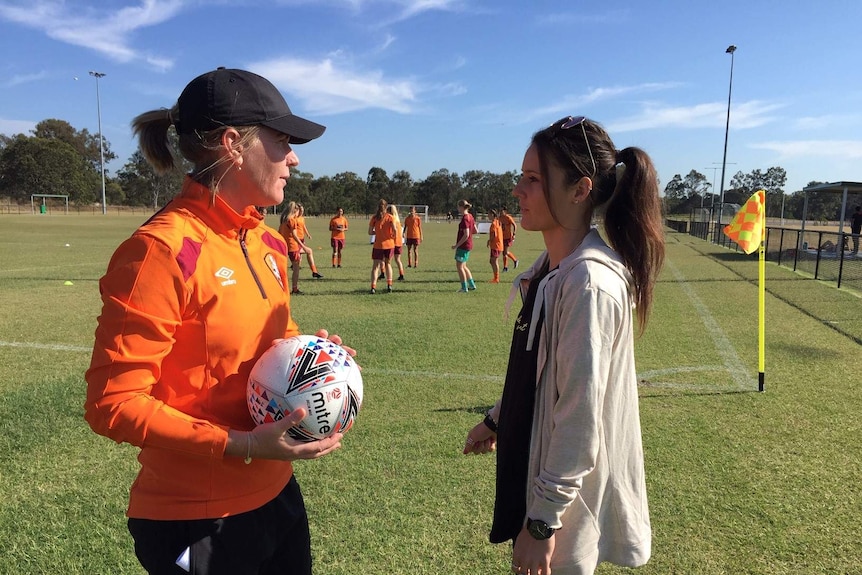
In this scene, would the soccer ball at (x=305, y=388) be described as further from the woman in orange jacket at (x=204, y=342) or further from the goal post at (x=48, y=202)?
the goal post at (x=48, y=202)

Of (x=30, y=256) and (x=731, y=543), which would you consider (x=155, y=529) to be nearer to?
(x=731, y=543)

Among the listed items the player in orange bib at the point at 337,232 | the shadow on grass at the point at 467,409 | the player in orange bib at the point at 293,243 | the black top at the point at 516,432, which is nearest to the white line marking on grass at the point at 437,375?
the shadow on grass at the point at 467,409

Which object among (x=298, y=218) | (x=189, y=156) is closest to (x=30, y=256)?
(x=298, y=218)

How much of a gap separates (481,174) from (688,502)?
122 meters

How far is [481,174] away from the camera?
12306 cm

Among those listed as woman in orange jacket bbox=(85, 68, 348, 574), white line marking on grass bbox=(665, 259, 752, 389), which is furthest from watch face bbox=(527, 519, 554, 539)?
white line marking on grass bbox=(665, 259, 752, 389)

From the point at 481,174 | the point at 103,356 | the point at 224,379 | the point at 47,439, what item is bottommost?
the point at 47,439

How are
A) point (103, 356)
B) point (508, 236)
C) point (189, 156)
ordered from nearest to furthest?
point (103, 356) → point (189, 156) → point (508, 236)

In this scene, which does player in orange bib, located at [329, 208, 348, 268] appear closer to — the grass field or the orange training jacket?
the grass field

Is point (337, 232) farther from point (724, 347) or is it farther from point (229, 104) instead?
point (229, 104)

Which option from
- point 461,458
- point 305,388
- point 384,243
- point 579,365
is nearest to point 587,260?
point 579,365

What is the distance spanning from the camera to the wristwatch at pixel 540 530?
1730mm

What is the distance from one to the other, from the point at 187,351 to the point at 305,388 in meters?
0.37

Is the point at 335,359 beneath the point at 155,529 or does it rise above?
above
